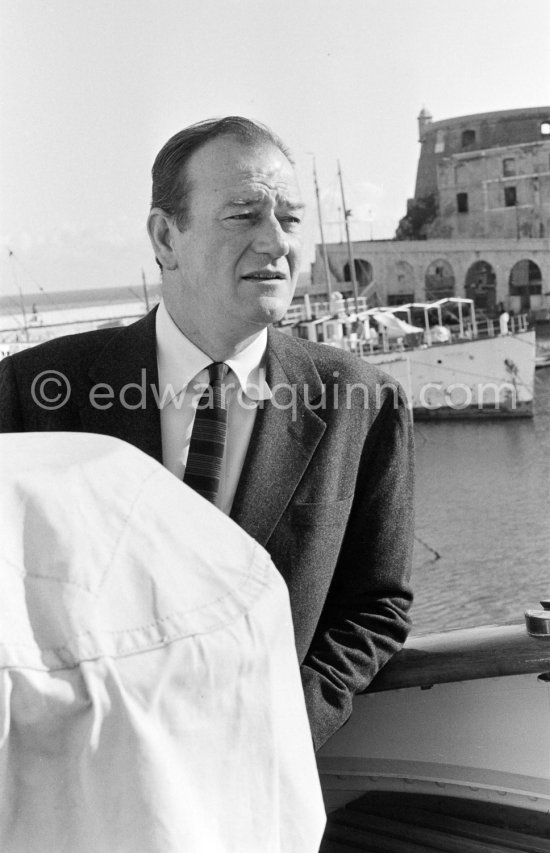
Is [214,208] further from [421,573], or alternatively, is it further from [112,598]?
[421,573]

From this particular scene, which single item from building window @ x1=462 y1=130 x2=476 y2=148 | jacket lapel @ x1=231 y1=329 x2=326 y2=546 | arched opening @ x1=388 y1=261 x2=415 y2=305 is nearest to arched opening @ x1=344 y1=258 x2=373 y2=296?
arched opening @ x1=388 y1=261 x2=415 y2=305

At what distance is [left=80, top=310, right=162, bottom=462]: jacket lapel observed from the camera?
1.07 metres

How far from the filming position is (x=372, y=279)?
28.7 metres

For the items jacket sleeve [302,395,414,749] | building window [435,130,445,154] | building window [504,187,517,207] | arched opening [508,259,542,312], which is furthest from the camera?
building window [435,130,445,154]

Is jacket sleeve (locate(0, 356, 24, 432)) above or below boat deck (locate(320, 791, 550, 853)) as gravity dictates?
above

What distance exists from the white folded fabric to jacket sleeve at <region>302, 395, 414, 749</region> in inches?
24.0

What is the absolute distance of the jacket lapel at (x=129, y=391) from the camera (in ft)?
3.51

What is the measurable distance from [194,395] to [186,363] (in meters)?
0.03

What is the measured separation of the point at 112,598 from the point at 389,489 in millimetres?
720

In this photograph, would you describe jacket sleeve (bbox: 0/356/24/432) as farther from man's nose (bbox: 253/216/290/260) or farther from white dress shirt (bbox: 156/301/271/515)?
man's nose (bbox: 253/216/290/260)

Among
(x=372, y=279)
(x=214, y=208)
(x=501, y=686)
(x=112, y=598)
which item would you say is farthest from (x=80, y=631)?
(x=372, y=279)

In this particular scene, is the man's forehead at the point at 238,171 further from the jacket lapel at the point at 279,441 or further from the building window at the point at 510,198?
the building window at the point at 510,198

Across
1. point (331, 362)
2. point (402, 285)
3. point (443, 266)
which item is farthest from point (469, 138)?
point (331, 362)

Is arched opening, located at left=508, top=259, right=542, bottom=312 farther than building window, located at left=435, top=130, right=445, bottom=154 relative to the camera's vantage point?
No
